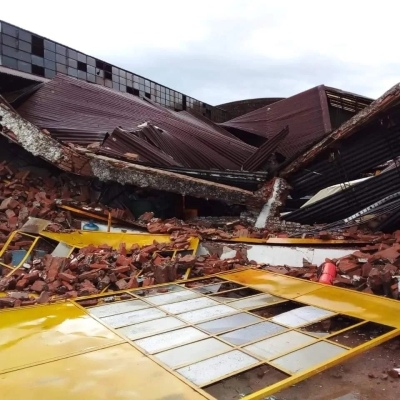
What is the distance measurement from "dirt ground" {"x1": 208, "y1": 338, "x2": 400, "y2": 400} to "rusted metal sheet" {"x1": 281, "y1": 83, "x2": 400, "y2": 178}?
11.7 ft

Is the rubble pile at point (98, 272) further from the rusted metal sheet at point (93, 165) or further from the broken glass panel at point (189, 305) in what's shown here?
the rusted metal sheet at point (93, 165)

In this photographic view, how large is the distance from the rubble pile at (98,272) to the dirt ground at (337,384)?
4.98 ft

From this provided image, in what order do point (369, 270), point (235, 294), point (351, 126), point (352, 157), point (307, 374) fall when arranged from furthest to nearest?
1. point (352, 157)
2. point (351, 126)
3. point (369, 270)
4. point (235, 294)
5. point (307, 374)

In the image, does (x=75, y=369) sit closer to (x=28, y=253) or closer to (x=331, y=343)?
(x=331, y=343)

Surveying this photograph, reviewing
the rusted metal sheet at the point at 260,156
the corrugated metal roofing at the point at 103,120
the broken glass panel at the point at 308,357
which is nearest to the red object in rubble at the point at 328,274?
the broken glass panel at the point at 308,357

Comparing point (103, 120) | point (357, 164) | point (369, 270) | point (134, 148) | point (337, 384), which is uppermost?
point (103, 120)

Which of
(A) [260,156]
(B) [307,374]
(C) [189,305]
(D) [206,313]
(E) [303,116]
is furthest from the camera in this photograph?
(E) [303,116]

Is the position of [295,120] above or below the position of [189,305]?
above

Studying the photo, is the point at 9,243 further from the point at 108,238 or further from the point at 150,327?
the point at 150,327

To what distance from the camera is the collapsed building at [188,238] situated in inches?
90.2

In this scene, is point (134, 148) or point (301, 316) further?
point (134, 148)

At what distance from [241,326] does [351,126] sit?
12.3 ft

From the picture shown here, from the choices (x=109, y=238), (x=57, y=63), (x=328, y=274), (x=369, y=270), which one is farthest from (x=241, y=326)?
(x=57, y=63)

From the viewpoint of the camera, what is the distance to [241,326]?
8.52ft
